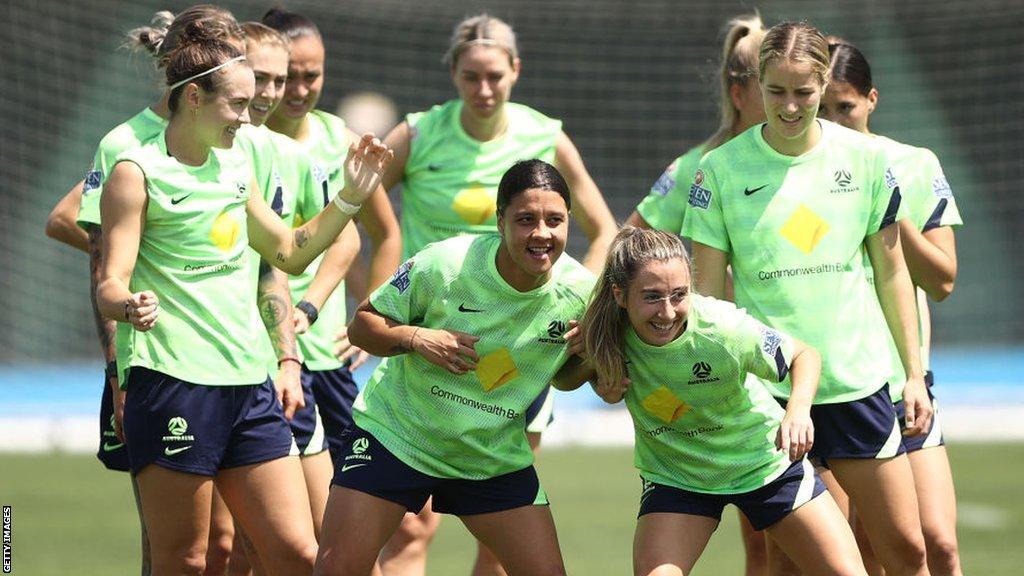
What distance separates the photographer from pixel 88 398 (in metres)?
15.8

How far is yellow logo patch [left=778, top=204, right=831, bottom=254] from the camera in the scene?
5234 mm

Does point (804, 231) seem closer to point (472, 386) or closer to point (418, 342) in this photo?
point (472, 386)

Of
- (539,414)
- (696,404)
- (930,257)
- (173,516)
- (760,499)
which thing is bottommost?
(539,414)

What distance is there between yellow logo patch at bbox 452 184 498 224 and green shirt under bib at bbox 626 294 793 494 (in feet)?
6.00

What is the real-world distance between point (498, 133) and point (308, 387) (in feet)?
4.63

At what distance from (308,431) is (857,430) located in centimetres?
209

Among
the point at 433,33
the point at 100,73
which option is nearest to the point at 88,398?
the point at 100,73

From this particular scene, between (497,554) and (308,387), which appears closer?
(497,554)

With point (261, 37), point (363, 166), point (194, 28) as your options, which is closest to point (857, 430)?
point (363, 166)

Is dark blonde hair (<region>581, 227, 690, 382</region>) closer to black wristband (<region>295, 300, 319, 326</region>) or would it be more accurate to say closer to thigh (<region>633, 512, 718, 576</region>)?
thigh (<region>633, 512, 718, 576</region>)

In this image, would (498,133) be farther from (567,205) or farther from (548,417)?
(567,205)

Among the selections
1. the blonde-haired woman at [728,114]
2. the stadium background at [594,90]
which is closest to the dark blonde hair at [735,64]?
the blonde-haired woman at [728,114]

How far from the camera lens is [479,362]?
16.5 ft

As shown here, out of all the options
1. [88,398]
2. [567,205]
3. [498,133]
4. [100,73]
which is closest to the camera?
[567,205]
